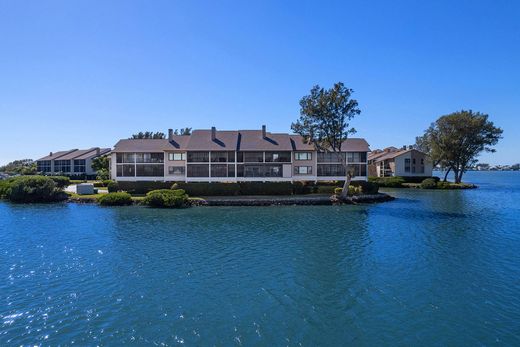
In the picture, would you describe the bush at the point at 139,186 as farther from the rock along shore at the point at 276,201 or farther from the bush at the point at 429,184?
the bush at the point at 429,184

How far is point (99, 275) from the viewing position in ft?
52.0

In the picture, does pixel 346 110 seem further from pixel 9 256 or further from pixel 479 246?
pixel 9 256

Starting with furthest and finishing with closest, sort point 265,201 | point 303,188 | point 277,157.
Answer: point 277,157 → point 303,188 → point 265,201

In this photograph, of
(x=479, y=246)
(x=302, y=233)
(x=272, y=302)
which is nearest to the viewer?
(x=272, y=302)

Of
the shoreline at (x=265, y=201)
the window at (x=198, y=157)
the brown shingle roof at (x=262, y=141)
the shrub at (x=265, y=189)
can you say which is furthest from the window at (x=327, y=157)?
the window at (x=198, y=157)

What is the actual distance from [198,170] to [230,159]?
5817 millimetres

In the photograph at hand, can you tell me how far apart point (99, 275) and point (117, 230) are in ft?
38.5

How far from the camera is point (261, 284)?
14609mm

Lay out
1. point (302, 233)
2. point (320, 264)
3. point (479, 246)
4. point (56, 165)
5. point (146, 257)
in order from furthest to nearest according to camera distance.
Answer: point (56, 165), point (302, 233), point (479, 246), point (146, 257), point (320, 264)

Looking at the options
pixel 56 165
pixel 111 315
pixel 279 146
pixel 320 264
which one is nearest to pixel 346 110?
pixel 279 146

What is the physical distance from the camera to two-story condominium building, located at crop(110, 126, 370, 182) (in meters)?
56.5

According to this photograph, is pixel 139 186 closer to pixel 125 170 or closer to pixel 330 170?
pixel 125 170

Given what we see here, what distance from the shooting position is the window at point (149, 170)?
5875 centimetres

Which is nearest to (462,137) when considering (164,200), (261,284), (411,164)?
(411,164)
